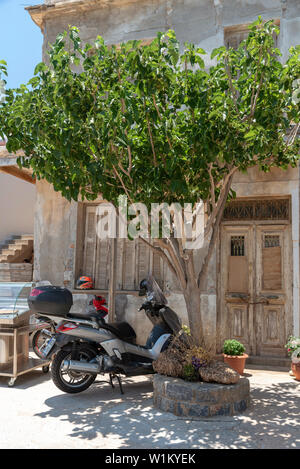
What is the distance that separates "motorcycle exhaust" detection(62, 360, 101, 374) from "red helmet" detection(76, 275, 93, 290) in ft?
9.05

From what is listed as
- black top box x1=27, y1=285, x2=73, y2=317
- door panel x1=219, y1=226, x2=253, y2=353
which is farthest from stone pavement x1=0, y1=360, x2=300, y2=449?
door panel x1=219, y1=226, x2=253, y2=353

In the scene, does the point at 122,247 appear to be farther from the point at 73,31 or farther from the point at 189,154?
the point at 73,31

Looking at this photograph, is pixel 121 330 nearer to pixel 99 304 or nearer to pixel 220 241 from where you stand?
pixel 99 304

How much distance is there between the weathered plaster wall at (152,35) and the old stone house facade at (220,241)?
0.06ft

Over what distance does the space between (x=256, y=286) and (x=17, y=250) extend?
310 inches

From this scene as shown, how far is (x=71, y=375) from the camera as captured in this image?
5.06m

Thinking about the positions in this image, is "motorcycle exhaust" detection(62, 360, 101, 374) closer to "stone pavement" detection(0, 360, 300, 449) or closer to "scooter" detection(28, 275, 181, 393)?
"scooter" detection(28, 275, 181, 393)

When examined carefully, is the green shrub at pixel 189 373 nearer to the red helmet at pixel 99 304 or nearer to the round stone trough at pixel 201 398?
the round stone trough at pixel 201 398

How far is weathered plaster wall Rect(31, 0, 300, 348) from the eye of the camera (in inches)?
274

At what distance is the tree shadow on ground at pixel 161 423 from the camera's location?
3.65 m

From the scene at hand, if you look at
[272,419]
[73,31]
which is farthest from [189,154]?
[272,419]

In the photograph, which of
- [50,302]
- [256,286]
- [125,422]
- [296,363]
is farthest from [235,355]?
[50,302]

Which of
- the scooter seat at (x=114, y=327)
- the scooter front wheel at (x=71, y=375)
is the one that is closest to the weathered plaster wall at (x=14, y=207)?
the scooter seat at (x=114, y=327)
